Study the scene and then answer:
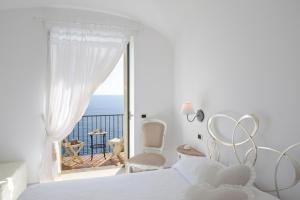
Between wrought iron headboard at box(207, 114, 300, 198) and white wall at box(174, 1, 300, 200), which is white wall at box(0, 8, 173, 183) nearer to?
white wall at box(174, 1, 300, 200)

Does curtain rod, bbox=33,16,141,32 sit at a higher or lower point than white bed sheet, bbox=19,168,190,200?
higher

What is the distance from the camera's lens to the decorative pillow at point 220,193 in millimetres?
1383

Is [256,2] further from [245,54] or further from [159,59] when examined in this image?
[159,59]

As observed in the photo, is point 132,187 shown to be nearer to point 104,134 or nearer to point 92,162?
point 92,162

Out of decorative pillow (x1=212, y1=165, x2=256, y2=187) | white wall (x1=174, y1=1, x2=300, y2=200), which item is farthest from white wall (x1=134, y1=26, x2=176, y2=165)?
decorative pillow (x1=212, y1=165, x2=256, y2=187)

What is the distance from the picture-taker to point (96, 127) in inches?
187

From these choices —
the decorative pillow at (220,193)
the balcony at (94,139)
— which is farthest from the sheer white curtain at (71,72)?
the decorative pillow at (220,193)

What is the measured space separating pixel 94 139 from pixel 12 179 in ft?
6.73

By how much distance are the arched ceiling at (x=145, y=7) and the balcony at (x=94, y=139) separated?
71.2 inches

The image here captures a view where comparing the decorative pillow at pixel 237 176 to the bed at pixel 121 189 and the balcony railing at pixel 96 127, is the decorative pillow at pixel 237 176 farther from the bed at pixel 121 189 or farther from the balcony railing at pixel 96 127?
the balcony railing at pixel 96 127

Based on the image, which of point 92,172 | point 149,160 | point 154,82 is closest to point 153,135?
point 149,160

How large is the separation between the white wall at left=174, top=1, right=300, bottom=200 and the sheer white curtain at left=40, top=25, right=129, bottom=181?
4.47 feet

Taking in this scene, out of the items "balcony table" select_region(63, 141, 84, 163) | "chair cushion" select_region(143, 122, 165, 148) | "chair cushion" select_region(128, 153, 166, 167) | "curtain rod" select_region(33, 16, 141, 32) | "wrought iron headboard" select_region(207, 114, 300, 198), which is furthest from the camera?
"balcony table" select_region(63, 141, 84, 163)

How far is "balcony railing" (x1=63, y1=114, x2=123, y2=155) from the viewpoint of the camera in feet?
14.7
